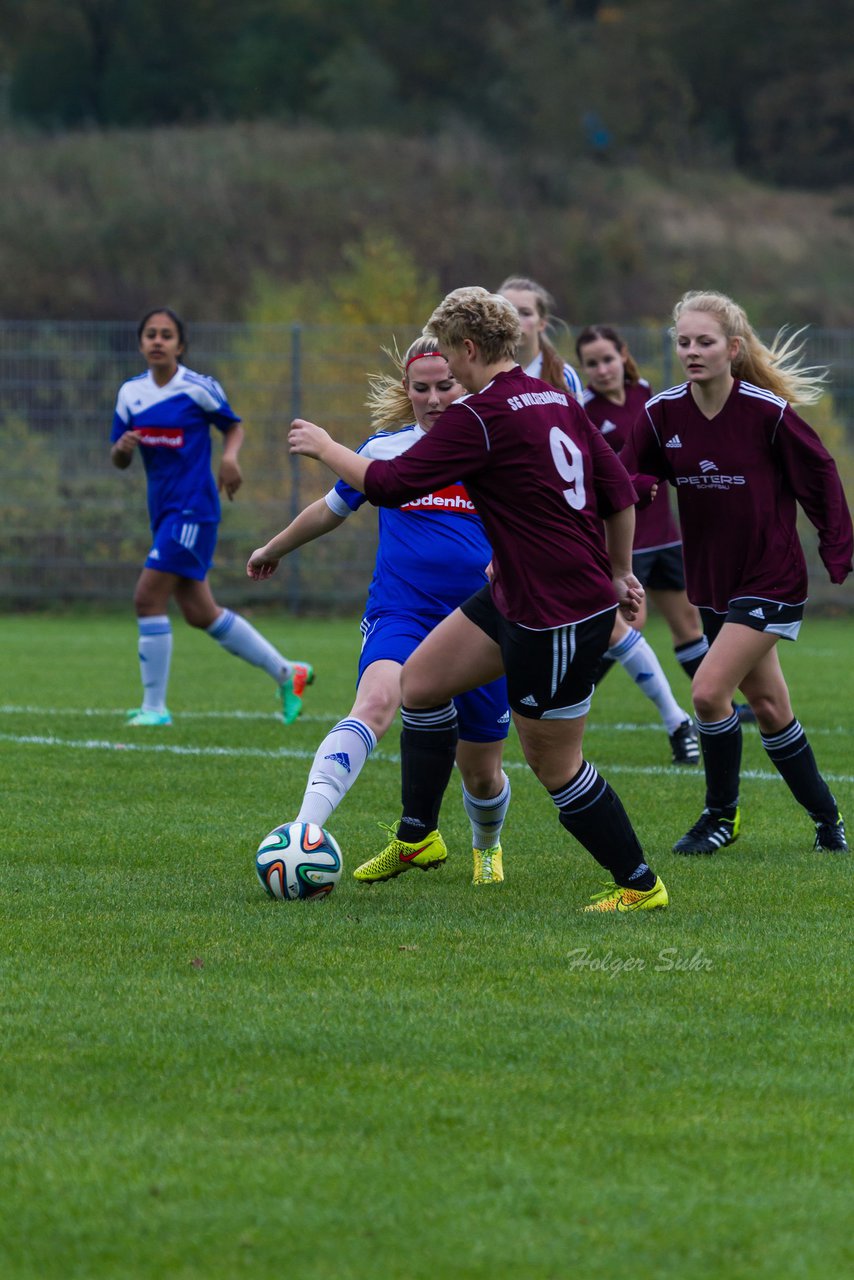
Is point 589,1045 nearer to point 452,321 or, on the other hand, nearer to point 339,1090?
point 339,1090

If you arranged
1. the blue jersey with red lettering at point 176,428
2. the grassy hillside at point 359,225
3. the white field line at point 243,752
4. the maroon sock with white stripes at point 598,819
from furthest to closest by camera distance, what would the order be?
the grassy hillside at point 359,225 → the blue jersey with red lettering at point 176,428 → the white field line at point 243,752 → the maroon sock with white stripes at point 598,819

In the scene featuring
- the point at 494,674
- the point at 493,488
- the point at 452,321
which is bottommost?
the point at 494,674

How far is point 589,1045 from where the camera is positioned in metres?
3.74

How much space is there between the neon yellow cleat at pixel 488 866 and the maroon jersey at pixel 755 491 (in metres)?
1.22

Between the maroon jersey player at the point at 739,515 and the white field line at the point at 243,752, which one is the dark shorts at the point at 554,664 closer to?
the maroon jersey player at the point at 739,515

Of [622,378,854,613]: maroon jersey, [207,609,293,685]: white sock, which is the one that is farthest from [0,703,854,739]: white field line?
[622,378,854,613]: maroon jersey

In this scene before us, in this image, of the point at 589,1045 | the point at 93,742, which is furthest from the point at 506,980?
the point at 93,742

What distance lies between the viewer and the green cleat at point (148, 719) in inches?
374

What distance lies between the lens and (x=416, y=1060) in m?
3.62

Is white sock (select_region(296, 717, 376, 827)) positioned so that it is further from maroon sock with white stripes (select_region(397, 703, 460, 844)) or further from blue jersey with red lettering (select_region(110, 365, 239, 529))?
blue jersey with red lettering (select_region(110, 365, 239, 529))

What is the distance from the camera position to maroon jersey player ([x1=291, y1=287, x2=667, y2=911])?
4629 millimetres

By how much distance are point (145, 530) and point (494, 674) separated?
1310cm

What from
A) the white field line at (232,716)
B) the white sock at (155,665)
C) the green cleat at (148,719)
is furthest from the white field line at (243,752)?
the white field line at (232,716)

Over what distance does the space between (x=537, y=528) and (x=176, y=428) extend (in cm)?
539
